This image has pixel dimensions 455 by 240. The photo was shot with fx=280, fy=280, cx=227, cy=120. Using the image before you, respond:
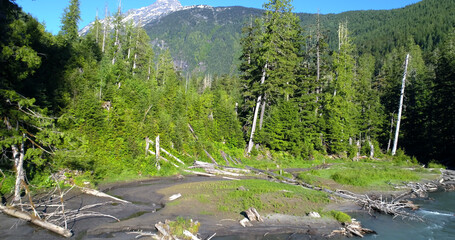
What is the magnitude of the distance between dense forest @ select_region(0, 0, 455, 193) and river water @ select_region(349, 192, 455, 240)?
639 inches

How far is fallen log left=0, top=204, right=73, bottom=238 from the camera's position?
10.6 m

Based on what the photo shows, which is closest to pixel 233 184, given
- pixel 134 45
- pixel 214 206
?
pixel 214 206

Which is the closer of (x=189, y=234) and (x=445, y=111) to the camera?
(x=189, y=234)

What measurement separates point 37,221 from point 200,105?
2724 centimetres

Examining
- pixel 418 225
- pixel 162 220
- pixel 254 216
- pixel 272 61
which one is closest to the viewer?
pixel 162 220

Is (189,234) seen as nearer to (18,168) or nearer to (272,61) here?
(18,168)

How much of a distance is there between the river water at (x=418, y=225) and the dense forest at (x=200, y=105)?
16.2 metres

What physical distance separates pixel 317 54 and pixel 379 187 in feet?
86.8

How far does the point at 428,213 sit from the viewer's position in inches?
688

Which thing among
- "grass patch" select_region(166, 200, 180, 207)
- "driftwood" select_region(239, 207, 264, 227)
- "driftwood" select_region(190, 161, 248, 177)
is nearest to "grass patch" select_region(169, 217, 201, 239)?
"driftwood" select_region(239, 207, 264, 227)

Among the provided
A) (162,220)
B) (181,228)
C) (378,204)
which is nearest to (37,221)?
(162,220)

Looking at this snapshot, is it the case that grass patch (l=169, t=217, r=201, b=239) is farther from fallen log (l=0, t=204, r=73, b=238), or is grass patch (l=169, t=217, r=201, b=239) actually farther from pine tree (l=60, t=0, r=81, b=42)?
pine tree (l=60, t=0, r=81, b=42)

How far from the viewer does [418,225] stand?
1511 centimetres

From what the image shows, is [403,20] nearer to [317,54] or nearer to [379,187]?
[317,54]
